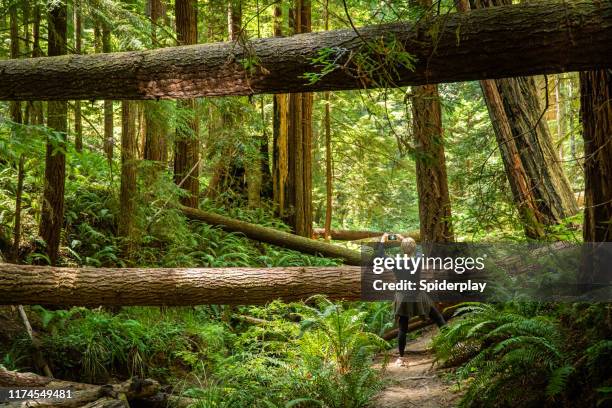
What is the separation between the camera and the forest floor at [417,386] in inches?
229

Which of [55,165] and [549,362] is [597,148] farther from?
[55,165]

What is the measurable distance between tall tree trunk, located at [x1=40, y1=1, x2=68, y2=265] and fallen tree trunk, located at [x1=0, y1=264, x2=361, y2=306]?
1.39 meters

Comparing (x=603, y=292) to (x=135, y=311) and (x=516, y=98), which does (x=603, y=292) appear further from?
(x=135, y=311)

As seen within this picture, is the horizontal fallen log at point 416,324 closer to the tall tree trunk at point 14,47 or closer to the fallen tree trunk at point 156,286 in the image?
the fallen tree trunk at point 156,286

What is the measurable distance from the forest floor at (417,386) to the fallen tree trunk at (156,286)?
4.46 ft

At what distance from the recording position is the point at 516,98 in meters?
9.53

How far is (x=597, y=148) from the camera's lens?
→ 533 centimetres

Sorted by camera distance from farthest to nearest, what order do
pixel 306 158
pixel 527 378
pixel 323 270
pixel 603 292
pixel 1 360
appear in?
pixel 306 158, pixel 323 270, pixel 1 360, pixel 603 292, pixel 527 378

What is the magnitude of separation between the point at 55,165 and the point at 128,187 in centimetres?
129

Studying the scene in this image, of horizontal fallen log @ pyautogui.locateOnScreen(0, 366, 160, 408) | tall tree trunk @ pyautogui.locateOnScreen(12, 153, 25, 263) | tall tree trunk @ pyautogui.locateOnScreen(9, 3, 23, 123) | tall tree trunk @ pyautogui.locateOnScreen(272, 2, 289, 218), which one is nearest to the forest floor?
horizontal fallen log @ pyautogui.locateOnScreen(0, 366, 160, 408)

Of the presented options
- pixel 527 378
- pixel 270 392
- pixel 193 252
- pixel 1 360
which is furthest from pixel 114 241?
pixel 527 378

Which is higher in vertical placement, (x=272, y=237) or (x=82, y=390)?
(x=272, y=237)

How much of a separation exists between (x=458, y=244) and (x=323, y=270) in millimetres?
2817

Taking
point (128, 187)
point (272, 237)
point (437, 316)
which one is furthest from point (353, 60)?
point (272, 237)
